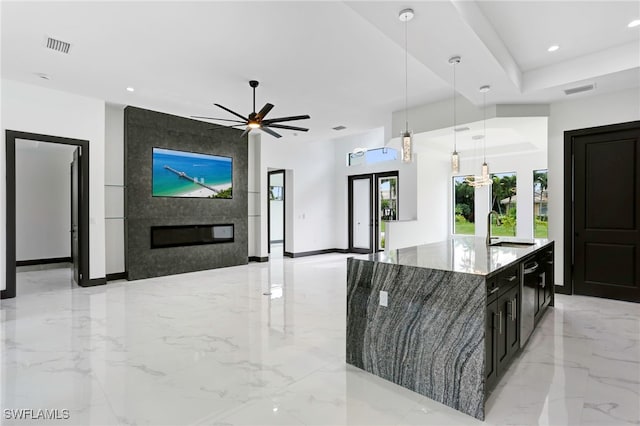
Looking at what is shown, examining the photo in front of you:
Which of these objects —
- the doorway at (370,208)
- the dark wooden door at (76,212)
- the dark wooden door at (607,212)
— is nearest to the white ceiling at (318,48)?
the dark wooden door at (607,212)

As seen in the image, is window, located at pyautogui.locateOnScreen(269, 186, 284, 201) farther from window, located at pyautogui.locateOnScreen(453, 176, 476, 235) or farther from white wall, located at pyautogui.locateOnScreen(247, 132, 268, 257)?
window, located at pyautogui.locateOnScreen(453, 176, 476, 235)

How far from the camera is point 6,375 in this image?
8.93 feet

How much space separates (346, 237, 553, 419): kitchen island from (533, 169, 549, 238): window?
669cm

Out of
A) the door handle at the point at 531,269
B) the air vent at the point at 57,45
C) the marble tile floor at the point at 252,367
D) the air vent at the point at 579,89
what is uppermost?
the air vent at the point at 57,45

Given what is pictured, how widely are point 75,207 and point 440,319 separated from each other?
6442 millimetres

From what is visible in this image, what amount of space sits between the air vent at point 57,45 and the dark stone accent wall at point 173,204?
2.31 meters

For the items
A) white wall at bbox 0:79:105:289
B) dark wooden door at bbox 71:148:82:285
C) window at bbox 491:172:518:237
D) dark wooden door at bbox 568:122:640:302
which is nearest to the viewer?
dark wooden door at bbox 568:122:640:302

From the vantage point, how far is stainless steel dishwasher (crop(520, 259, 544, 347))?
10.0ft

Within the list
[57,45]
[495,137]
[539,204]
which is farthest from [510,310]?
[539,204]

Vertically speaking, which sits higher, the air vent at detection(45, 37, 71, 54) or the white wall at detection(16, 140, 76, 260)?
the air vent at detection(45, 37, 71, 54)

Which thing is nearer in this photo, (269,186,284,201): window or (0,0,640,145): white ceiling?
(0,0,640,145): white ceiling

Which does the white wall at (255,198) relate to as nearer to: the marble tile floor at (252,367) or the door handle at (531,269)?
the marble tile floor at (252,367)

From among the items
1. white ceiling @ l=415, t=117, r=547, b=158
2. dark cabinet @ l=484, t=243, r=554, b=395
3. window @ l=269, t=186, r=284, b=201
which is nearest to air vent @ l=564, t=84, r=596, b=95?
white ceiling @ l=415, t=117, r=547, b=158

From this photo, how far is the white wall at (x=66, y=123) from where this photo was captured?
16.7ft
